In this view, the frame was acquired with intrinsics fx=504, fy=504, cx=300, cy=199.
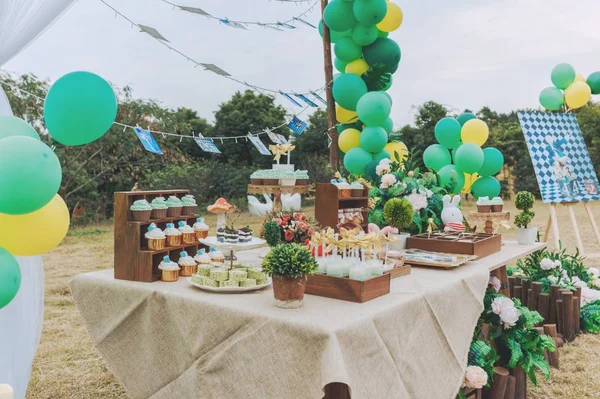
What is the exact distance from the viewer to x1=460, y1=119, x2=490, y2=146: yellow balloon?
14.3 feet

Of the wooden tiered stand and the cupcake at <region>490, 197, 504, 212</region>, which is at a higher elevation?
the cupcake at <region>490, 197, 504, 212</region>

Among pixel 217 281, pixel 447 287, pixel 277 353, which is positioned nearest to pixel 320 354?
pixel 277 353

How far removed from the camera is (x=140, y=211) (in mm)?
1992

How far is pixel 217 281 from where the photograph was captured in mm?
1815

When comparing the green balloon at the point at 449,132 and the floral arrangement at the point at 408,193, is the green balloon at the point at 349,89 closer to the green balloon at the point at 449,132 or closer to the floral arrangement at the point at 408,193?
the green balloon at the point at 449,132

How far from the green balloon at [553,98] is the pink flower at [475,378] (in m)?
3.94

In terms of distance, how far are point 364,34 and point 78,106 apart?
369cm

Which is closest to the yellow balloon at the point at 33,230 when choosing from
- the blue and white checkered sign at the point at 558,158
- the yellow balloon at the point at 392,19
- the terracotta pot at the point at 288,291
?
the terracotta pot at the point at 288,291

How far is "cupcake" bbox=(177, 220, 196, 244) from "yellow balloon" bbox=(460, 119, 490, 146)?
3033 millimetres

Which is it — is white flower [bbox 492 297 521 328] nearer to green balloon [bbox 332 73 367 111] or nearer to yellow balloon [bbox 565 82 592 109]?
green balloon [bbox 332 73 367 111]

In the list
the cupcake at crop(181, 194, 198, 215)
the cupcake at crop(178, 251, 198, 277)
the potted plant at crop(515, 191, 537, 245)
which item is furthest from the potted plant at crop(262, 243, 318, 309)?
the potted plant at crop(515, 191, 537, 245)

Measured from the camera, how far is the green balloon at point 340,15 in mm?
4715

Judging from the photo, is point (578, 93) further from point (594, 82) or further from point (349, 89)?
point (349, 89)

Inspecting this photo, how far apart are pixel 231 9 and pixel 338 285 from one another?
3172 millimetres
